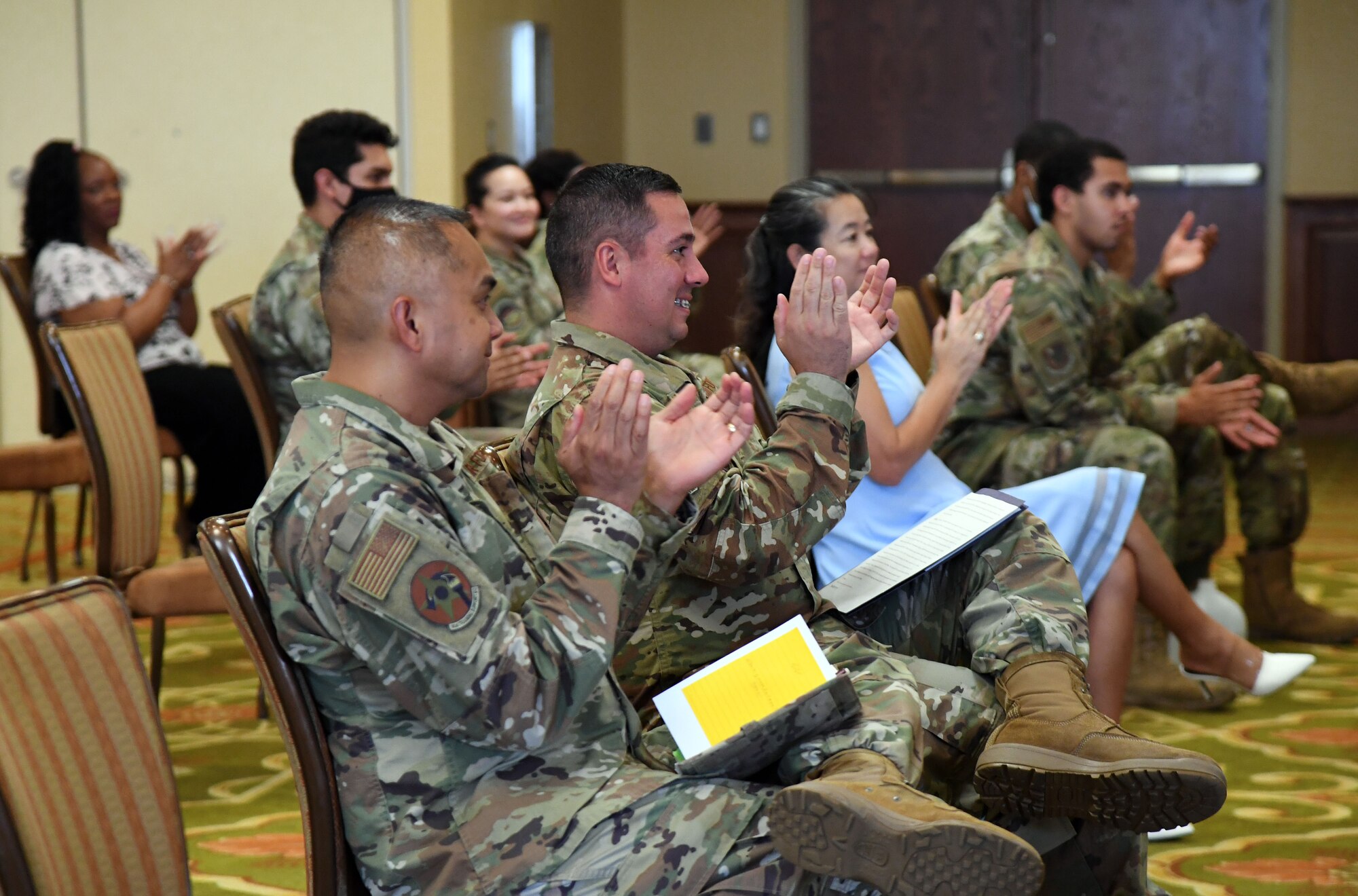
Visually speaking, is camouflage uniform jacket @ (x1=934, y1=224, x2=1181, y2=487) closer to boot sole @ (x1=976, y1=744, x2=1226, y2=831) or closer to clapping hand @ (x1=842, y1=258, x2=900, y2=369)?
clapping hand @ (x1=842, y1=258, x2=900, y2=369)

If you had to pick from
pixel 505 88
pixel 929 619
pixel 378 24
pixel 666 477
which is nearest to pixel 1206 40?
pixel 505 88

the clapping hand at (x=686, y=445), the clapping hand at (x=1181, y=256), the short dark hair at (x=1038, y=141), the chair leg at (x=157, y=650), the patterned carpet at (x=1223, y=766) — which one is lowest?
the patterned carpet at (x=1223, y=766)

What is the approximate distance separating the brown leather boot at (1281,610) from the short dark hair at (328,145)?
2.53m

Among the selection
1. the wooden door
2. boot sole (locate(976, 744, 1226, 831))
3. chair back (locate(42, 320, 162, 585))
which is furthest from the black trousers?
the wooden door

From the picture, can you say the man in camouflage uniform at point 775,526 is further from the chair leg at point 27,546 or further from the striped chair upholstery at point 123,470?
the chair leg at point 27,546

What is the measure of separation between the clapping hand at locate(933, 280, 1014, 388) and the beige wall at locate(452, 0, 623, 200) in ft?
11.0

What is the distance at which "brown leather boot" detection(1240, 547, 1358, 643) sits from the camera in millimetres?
3709

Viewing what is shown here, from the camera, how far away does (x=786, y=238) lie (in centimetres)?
266

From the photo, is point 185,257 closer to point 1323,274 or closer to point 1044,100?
point 1044,100

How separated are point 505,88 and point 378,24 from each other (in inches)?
29.8

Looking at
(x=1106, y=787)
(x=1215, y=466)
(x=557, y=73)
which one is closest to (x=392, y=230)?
(x=1106, y=787)

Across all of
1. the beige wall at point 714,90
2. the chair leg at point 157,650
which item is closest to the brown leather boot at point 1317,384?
the chair leg at point 157,650

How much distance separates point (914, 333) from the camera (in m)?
3.80

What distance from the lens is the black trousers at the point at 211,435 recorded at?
4188mm
